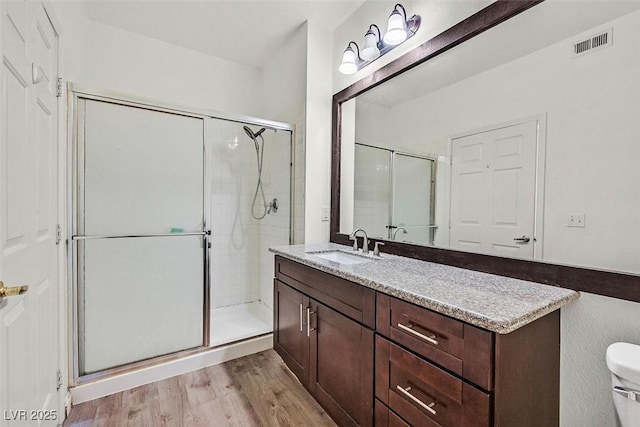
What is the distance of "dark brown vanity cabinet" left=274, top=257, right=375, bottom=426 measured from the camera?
4.15ft

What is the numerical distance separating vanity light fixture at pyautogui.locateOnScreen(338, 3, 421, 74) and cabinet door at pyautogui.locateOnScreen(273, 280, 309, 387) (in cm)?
162

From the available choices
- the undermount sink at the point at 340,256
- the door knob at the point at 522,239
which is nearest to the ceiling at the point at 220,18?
the undermount sink at the point at 340,256

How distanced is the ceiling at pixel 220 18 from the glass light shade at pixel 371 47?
39 cm

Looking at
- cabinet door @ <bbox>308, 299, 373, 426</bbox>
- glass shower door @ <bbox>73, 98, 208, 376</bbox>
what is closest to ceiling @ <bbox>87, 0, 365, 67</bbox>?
glass shower door @ <bbox>73, 98, 208, 376</bbox>

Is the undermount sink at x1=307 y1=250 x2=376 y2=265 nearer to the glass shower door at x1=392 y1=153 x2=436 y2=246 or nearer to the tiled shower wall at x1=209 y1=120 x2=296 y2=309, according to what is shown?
the glass shower door at x1=392 y1=153 x2=436 y2=246

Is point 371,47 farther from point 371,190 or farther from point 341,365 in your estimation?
point 341,365

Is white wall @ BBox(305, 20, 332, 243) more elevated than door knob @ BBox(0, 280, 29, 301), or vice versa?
white wall @ BBox(305, 20, 332, 243)

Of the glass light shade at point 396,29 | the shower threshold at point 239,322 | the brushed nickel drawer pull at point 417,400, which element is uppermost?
the glass light shade at point 396,29

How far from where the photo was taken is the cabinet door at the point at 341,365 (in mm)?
1254

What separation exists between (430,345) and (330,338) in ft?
2.01

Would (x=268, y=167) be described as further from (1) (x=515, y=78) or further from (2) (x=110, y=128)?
(1) (x=515, y=78)

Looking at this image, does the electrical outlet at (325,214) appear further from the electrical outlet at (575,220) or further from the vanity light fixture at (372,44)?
the electrical outlet at (575,220)

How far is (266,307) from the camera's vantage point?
2.93 meters

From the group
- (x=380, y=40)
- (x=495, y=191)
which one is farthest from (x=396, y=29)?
(x=495, y=191)
